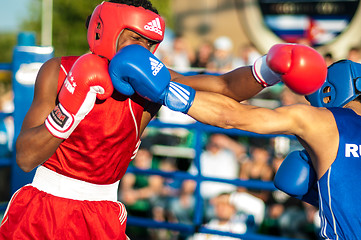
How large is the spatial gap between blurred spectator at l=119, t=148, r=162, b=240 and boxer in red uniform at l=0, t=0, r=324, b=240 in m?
2.87

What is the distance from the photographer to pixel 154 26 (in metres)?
2.29

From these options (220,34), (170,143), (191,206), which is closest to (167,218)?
(191,206)

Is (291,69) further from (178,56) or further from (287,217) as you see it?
(178,56)

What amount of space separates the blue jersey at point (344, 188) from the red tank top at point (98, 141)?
3.15 feet

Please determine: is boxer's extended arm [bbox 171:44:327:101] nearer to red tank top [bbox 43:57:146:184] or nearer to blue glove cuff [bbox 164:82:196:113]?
blue glove cuff [bbox 164:82:196:113]

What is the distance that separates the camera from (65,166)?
Result: 91.9 inches

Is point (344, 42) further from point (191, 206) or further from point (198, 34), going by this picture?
point (191, 206)

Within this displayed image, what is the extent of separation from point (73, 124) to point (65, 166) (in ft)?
0.96

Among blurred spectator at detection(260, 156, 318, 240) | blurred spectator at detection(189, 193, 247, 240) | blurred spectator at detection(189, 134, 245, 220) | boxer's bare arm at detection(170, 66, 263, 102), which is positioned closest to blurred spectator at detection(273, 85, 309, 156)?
blurred spectator at detection(260, 156, 318, 240)

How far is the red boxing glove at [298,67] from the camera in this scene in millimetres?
2020

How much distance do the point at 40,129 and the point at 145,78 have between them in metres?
0.53

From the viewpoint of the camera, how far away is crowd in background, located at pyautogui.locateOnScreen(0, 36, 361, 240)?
15.3 ft

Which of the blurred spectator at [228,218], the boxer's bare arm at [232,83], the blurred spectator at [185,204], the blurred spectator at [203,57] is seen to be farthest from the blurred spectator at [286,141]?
the boxer's bare arm at [232,83]

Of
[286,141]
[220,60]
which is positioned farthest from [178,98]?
[220,60]
